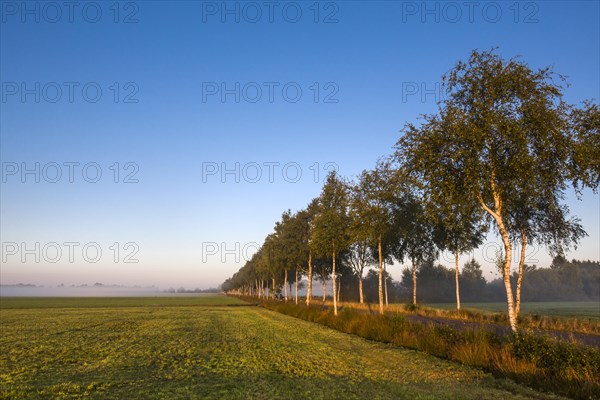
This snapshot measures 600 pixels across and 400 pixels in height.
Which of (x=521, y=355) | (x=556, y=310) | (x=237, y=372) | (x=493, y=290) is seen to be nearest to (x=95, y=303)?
(x=556, y=310)

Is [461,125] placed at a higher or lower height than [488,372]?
higher

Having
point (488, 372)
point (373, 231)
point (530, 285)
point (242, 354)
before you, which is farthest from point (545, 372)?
point (530, 285)

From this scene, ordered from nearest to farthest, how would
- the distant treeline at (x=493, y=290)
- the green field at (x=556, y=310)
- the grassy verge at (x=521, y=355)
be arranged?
1. the grassy verge at (x=521, y=355)
2. the green field at (x=556, y=310)
3. the distant treeline at (x=493, y=290)

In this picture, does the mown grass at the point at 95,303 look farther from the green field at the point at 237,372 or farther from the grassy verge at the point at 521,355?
the grassy verge at the point at 521,355

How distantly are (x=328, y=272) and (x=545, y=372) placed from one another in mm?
64981

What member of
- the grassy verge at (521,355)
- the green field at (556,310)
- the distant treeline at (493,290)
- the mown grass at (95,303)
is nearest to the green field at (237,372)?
the grassy verge at (521,355)

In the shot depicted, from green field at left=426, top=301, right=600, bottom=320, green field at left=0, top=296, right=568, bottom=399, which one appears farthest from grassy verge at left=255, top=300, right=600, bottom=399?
green field at left=426, top=301, right=600, bottom=320

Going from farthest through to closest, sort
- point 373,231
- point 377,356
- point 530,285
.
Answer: point 530,285
point 373,231
point 377,356

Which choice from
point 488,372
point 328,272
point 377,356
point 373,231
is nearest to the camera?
point 488,372

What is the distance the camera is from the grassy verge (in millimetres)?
11508

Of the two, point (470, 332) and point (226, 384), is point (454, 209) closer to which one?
point (470, 332)

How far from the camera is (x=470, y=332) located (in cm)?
1794

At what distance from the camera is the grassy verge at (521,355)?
11508 millimetres

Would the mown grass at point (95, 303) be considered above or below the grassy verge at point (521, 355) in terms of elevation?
below
